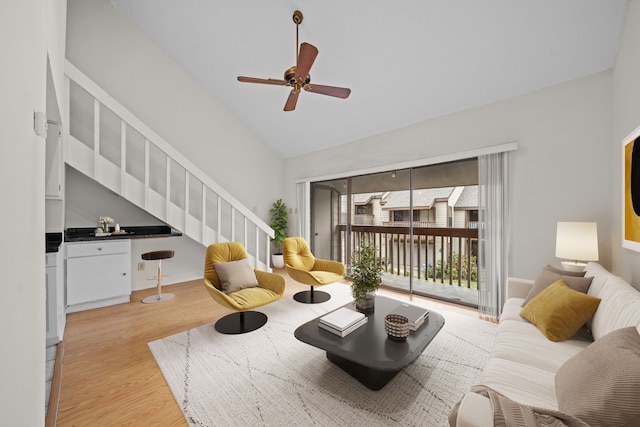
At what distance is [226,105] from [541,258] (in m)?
5.37

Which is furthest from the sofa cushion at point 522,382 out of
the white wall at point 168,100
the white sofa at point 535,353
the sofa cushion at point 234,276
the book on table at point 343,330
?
the white wall at point 168,100

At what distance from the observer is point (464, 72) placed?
9.23 feet

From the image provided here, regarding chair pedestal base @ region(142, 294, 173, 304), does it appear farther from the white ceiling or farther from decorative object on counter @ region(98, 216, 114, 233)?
the white ceiling

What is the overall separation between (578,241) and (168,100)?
18.7ft

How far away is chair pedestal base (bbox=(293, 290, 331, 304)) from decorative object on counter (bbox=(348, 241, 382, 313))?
48.5 inches

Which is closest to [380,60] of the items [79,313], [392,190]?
[392,190]

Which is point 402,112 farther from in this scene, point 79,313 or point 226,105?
point 79,313

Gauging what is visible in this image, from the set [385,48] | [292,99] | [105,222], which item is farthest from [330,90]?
[105,222]

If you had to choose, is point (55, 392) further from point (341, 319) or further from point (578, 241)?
point (578, 241)

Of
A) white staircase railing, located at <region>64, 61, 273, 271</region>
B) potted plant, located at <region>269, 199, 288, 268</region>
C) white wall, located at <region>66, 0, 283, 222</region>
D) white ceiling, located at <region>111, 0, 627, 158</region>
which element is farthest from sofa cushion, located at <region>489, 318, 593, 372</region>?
white wall, located at <region>66, 0, 283, 222</region>

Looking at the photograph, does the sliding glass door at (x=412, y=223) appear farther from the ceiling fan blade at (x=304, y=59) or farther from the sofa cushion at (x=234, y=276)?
the ceiling fan blade at (x=304, y=59)

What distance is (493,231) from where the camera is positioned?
2.97m

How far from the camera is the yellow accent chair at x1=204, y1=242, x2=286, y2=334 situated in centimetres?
250

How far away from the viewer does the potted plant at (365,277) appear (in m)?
2.18
